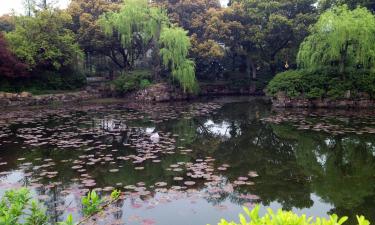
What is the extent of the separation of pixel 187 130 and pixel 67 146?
405 cm

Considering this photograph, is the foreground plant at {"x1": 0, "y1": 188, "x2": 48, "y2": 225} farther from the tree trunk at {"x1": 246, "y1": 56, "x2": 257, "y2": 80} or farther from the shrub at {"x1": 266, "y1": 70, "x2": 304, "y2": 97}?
the tree trunk at {"x1": 246, "y1": 56, "x2": 257, "y2": 80}

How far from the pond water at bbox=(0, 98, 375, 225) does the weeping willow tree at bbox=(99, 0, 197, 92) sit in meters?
8.04

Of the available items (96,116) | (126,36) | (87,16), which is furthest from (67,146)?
(87,16)

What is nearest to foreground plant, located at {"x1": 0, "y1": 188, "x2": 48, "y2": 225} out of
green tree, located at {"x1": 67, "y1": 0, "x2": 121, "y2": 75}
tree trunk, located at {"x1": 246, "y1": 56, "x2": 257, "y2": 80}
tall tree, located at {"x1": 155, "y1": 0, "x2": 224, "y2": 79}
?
green tree, located at {"x1": 67, "y1": 0, "x2": 121, "y2": 75}

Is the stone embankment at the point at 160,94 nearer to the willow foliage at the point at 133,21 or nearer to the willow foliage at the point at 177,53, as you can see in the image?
the willow foliage at the point at 177,53

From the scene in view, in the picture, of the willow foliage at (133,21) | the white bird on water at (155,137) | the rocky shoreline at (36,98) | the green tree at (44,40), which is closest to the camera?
the white bird on water at (155,137)

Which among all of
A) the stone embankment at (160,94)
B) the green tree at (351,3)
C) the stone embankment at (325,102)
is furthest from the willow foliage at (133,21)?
the green tree at (351,3)

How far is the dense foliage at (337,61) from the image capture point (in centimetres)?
1546

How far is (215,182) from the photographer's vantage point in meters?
6.00

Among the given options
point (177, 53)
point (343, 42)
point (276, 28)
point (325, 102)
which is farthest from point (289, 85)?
point (276, 28)

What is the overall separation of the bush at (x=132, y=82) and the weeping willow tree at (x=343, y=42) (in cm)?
973

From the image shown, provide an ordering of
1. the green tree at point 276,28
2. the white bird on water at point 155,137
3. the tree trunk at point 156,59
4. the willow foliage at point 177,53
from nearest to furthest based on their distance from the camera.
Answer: the white bird on water at point 155,137 → the willow foliage at point 177,53 → the tree trunk at point 156,59 → the green tree at point 276,28

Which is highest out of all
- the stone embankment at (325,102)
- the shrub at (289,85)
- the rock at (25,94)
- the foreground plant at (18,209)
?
the shrub at (289,85)

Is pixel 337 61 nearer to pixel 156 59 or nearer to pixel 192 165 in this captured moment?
pixel 156 59
